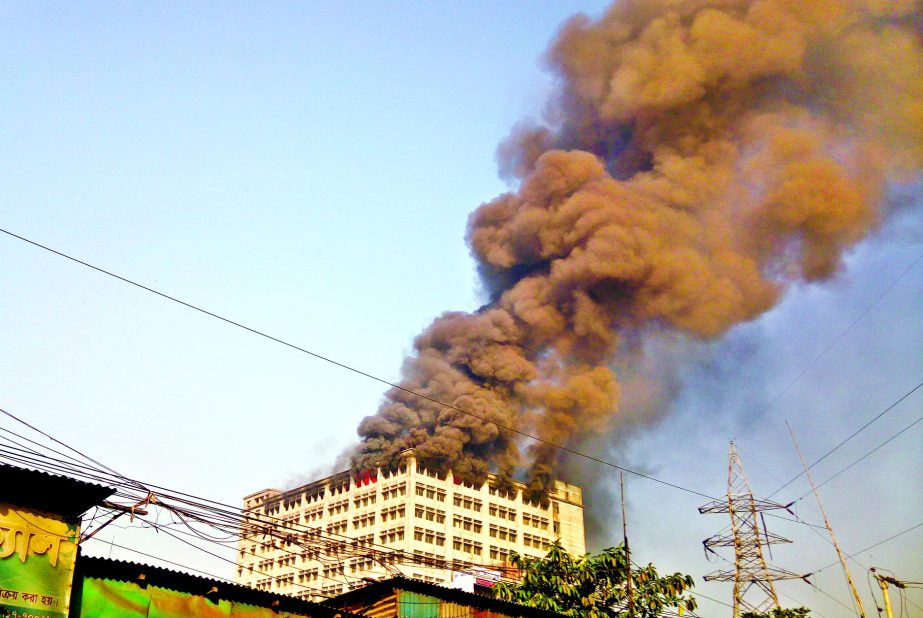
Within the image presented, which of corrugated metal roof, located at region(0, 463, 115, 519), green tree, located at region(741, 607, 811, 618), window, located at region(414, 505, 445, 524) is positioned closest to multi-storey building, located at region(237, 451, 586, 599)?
window, located at region(414, 505, 445, 524)

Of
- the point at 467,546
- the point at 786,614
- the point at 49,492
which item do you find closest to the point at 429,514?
the point at 467,546

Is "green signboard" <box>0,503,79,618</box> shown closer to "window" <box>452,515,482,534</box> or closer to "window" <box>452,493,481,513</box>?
"window" <box>452,515,482,534</box>

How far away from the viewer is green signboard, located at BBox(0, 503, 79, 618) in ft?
53.7

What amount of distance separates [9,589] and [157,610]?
3680 mm

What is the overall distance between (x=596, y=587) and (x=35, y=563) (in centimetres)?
2624

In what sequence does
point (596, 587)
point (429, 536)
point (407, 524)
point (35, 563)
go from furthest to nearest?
point (429, 536), point (407, 524), point (596, 587), point (35, 563)

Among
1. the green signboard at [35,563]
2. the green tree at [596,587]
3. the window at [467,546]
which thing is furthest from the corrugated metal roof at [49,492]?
the window at [467,546]

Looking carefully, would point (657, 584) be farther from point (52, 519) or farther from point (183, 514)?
point (52, 519)

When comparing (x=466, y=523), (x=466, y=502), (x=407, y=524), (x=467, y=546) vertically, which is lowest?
(x=467, y=546)

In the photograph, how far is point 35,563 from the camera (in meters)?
17.0

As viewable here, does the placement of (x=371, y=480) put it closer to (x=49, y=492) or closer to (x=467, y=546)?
(x=467, y=546)

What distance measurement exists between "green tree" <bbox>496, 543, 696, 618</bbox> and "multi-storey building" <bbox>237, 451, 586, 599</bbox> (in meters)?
48.9

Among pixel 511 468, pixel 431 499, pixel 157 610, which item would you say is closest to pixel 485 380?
pixel 511 468

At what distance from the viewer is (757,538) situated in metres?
53.3
